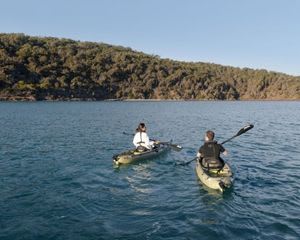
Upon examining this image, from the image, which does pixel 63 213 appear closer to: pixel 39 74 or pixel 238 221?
pixel 238 221

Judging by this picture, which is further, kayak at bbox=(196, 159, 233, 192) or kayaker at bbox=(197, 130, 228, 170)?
kayaker at bbox=(197, 130, 228, 170)

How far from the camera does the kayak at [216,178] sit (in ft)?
56.4

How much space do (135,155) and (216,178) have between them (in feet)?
25.1

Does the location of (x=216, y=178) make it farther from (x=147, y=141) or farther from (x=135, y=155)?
(x=147, y=141)

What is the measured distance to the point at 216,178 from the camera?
17.6 meters

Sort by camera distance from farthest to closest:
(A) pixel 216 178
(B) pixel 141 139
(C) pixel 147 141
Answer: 1. (C) pixel 147 141
2. (B) pixel 141 139
3. (A) pixel 216 178

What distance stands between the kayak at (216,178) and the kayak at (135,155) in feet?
17.5

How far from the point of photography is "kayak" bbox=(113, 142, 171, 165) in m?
23.4

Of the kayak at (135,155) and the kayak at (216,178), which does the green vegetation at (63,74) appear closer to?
the kayak at (135,155)

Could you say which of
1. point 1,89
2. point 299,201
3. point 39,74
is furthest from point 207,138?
point 39,74

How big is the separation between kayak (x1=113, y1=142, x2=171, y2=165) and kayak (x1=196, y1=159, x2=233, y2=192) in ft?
17.5

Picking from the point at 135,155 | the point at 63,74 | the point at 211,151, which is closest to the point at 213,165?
the point at 211,151

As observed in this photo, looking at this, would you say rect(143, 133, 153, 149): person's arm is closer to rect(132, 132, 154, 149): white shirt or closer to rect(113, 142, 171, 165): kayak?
rect(132, 132, 154, 149): white shirt

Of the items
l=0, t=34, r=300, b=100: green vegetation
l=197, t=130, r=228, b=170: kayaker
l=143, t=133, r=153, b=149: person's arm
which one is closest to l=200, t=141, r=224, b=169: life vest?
l=197, t=130, r=228, b=170: kayaker
